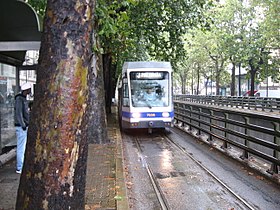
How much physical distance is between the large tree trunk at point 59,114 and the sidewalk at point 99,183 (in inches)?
68.7

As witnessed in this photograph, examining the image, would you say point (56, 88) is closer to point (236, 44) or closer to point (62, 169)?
point (62, 169)

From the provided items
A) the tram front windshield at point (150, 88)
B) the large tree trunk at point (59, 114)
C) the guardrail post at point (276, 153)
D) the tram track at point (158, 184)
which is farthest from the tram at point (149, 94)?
the large tree trunk at point (59, 114)

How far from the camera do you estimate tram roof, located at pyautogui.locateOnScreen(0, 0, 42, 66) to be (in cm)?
650

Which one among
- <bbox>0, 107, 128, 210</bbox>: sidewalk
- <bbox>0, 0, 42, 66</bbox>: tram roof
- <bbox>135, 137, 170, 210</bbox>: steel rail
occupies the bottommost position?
<bbox>135, 137, 170, 210</bbox>: steel rail

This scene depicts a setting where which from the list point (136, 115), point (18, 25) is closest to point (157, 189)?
point (18, 25)

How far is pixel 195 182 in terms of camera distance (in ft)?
24.9

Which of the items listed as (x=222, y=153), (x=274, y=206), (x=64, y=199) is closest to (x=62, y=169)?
(x=64, y=199)

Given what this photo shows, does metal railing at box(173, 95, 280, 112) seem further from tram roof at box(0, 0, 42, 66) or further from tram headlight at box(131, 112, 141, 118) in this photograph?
tram roof at box(0, 0, 42, 66)

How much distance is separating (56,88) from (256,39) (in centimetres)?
3872

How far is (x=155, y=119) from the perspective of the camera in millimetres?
15617

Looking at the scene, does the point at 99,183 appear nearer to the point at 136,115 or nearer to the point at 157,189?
the point at 157,189

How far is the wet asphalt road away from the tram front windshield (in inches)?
172

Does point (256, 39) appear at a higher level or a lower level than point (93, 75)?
higher

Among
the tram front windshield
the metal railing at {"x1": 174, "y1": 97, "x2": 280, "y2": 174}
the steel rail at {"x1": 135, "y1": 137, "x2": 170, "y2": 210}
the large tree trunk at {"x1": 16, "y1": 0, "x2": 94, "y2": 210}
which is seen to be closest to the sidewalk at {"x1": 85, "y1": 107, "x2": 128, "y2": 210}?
the steel rail at {"x1": 135, "y1": 137, "x2": 170, "y2": 210}
